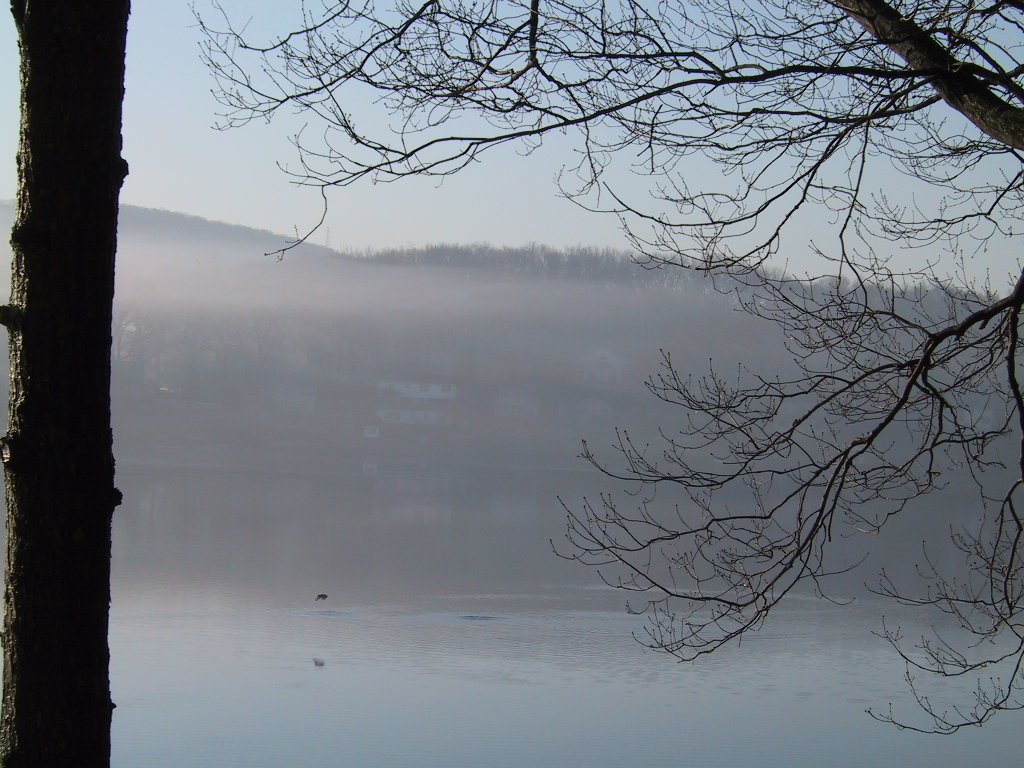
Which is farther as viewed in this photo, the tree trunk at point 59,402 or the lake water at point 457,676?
the lake water at point 457,676

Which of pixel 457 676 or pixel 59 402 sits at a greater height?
pixel 59 402

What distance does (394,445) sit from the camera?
39688mm

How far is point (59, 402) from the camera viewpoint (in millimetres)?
1520

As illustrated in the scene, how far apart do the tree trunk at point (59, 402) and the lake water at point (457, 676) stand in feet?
25.7

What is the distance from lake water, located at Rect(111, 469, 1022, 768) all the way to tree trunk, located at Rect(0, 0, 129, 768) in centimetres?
785

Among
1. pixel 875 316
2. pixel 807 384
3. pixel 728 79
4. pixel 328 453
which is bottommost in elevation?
pixel 328 453

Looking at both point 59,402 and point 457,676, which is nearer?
point 59,402

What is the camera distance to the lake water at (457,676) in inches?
383

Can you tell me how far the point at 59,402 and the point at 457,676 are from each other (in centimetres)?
1053

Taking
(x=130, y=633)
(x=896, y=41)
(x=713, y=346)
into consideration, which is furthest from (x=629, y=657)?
(x=896, y=41)

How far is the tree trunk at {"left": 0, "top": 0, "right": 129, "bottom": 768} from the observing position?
1.50 m

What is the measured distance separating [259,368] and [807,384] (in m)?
44.4

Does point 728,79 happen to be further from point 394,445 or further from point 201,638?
point 394,445

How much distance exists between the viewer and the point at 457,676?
38.0ft
